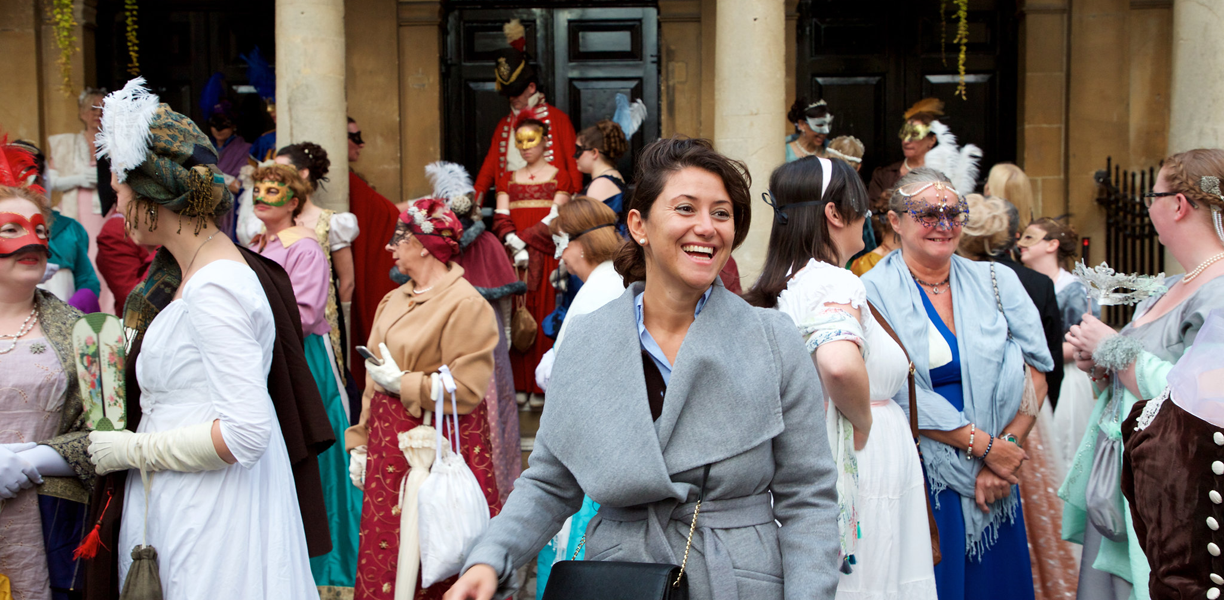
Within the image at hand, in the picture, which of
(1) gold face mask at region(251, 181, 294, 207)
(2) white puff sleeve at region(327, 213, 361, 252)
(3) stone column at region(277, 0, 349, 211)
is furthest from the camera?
(3) stone column at region(277, 0, 349, 211)

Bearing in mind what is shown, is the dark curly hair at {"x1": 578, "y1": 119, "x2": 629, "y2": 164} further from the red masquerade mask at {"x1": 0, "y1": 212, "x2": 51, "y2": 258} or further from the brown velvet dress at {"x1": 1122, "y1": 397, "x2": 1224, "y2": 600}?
the brown velvet dress at {"x1": 1122, "y1": 397, "x2": 1224, "y2": 600}

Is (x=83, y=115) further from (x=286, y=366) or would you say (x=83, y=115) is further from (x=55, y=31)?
(x=286, y=366)

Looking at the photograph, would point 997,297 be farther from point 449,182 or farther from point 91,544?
point 449,182

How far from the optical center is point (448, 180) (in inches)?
278

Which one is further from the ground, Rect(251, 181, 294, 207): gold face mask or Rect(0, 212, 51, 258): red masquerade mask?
Rect(251, 181, 294, 207): gold face mask

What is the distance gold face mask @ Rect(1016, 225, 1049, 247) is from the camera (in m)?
5.90

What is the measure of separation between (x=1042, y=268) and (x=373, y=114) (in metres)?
5.66

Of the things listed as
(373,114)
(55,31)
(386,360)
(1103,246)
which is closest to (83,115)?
(55,31)

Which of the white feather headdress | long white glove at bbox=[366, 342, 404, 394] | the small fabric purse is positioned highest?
the white feather headdress

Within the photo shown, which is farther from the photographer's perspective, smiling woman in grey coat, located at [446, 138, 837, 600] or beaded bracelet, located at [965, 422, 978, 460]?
beaded bracelet, located at [965, 422, 978, 460]

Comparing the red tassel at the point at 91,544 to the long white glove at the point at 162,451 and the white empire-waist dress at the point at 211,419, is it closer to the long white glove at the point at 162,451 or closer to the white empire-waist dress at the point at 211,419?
the white empire-waist dress at the point at 211,419

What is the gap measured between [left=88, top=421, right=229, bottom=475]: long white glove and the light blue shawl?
2.36 metres

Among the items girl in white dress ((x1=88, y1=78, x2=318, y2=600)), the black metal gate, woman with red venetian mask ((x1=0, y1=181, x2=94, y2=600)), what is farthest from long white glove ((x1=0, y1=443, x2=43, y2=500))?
the black metal gate

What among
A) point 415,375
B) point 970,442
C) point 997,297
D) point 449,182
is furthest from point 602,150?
point 970,442
